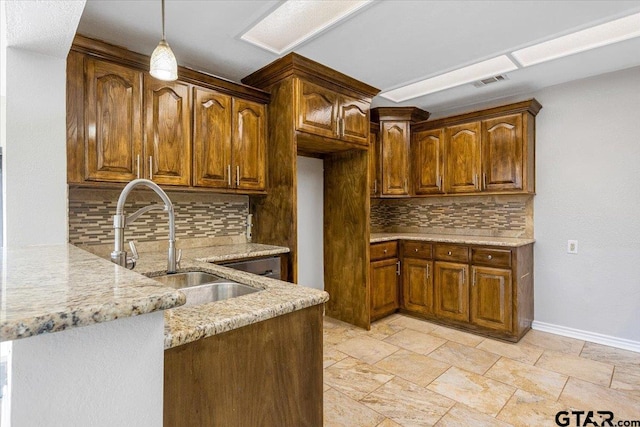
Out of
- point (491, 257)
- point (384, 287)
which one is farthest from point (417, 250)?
point (491, 257)

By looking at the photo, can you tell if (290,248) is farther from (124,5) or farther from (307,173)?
(124,5)

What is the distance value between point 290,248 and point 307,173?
1.17 meters

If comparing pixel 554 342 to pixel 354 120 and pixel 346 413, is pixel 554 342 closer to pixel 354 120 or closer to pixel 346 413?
pixel 346 413

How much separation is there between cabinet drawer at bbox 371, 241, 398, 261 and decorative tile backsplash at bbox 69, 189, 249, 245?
136cm

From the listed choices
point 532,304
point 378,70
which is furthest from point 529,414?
point 378,70

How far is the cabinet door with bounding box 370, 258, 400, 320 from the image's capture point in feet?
11.5

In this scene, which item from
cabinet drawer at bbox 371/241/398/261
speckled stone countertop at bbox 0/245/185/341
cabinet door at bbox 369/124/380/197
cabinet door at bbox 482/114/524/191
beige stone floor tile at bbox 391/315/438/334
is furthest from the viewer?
cabinet door at bbox 369/124/380/197

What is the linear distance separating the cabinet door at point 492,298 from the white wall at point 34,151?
3278mm

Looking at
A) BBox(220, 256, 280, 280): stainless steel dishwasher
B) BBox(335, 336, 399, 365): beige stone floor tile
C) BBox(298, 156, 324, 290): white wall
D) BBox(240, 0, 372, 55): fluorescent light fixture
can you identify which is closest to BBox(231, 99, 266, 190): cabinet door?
BBox(240, 0, 372, 55): fluorescent light fixture

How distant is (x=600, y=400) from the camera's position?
6.94 ft

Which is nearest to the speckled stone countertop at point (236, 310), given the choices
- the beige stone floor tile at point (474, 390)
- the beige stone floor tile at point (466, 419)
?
the beige stone floor tile at point (466, 419)

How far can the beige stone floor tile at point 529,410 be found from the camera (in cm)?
191

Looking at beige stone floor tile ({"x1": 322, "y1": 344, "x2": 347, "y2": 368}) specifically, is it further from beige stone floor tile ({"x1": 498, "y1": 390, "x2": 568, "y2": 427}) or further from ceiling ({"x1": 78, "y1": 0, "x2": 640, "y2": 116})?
ceiling ({"x1": 78, "y1": 0, "x2": 640, "y2": 116})

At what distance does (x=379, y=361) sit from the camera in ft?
8.73
